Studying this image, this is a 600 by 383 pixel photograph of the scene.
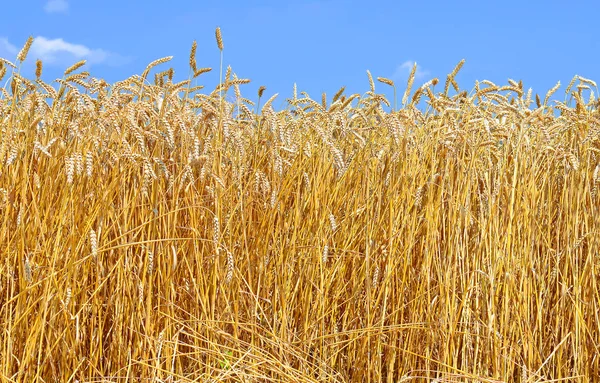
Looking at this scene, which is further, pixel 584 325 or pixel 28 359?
pixel 584 325

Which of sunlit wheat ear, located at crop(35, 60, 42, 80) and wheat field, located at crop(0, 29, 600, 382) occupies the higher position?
sunlit wheat ear, located at crop(35, 60, 42, 80)

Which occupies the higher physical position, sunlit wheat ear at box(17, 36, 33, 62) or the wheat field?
sunlit wheat ear at box(17, 36, 33, 62)

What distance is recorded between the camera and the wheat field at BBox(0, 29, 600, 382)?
A: 197 cm

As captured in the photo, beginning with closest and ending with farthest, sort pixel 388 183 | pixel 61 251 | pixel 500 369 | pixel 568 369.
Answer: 1. pixel 61 251
2. pixel 500 369
3. pixel 568 369
4. pixel 388 183

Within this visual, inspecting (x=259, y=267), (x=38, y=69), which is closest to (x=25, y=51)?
(x=38, y=69)

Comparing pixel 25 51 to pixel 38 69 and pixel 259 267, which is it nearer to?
pixel 38 69

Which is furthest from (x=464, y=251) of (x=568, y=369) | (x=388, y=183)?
(x=568, y=369)

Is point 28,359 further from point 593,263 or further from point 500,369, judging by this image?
point 593,263

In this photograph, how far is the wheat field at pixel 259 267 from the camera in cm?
197

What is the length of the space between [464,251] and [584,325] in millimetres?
418

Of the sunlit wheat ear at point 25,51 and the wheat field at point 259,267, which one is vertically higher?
the sunlit wheat ear at point 25,51

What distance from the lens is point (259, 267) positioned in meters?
2.18

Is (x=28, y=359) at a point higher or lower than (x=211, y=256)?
lower

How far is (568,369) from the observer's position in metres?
2.22
